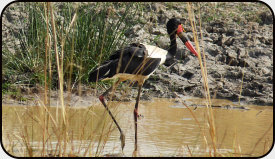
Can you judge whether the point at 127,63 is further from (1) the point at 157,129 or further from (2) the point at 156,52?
(1) the point at 157,129

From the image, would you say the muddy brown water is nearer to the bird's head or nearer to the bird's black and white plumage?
the bird's black and white plumage

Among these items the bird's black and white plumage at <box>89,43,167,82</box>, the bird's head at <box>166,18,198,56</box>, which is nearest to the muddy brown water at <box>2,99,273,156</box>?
the bird's black and white plumage at <box>89,43,167,82</box>

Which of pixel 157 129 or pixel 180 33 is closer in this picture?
pixel 157 129

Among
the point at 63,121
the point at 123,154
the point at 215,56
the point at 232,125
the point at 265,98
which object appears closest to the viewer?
the point at 63,121

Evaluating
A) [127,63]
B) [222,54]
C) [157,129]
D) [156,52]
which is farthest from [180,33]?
[222,54]

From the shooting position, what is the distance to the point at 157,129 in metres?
4.54

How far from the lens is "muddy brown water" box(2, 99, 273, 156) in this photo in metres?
3.44

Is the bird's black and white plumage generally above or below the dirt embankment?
above

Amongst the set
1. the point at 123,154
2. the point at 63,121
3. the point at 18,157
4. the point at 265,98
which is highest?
the point at 63,121

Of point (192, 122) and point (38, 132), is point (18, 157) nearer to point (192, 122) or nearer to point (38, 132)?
point (38, 132)

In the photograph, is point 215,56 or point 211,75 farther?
point 215,56

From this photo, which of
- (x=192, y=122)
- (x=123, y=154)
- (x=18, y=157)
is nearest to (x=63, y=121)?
(x=18, y=157)

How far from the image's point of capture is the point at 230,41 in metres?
7.68

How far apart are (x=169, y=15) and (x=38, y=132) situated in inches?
184
